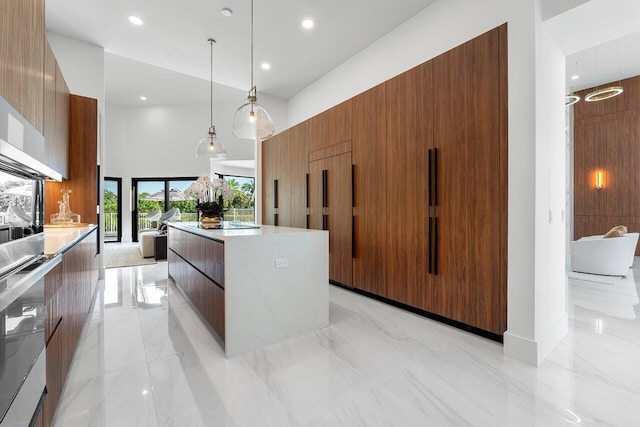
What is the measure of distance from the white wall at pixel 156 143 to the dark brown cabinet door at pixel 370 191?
5491mm

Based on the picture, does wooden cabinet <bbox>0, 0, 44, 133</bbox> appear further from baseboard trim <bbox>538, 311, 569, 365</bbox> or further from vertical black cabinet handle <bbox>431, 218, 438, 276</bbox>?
baseboard trim <bbox>538, 311, 569, 365</bbox>

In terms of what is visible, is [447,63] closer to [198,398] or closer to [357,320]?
[357,320]

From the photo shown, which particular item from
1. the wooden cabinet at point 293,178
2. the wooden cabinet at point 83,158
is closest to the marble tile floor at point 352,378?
the wooden cabinet at point 83,158

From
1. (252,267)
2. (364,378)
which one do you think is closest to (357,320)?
(364,378)

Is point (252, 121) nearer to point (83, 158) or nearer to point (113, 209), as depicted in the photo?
point (83, 158)

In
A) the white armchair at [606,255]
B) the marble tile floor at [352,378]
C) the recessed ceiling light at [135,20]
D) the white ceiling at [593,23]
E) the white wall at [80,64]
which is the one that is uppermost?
the recessed ceiling light at [135,20]

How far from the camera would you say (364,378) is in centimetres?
185

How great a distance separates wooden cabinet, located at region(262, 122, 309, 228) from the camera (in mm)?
4504

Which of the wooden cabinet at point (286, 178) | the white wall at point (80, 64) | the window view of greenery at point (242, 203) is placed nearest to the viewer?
the white wall at point (80, 64)

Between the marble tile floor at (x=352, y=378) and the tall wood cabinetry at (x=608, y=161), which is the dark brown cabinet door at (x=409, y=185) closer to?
the marble tile floor at (x=352, y=378)

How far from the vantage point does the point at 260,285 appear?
2.29 metres

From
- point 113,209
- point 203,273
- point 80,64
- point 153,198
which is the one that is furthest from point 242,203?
point 203,273

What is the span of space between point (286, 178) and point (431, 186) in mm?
2702

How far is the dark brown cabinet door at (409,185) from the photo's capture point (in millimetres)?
2787
